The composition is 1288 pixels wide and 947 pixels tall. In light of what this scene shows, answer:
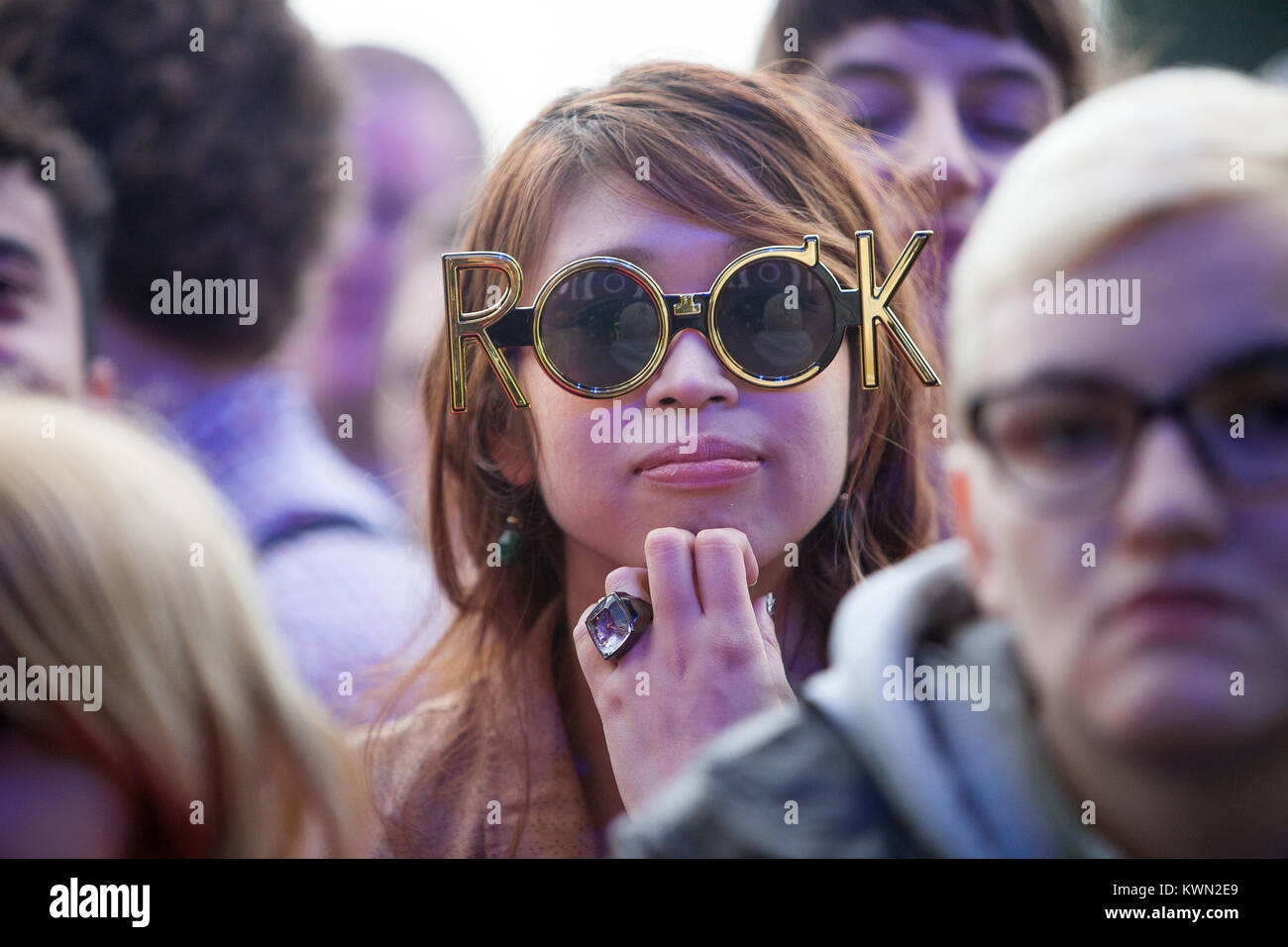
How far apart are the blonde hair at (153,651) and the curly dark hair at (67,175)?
22.7 inches

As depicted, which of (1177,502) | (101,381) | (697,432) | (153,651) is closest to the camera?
(1177,502)

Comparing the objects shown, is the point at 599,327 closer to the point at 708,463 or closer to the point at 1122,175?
the point at 708,463

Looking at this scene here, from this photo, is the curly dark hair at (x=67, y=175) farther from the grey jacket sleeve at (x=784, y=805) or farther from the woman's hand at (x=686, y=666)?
the grey jacket sleeve at (x=784, y=805)

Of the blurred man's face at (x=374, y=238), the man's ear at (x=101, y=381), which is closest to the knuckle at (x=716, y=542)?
the man's ear at (x=101, y=381)

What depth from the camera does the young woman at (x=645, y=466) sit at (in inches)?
51.7

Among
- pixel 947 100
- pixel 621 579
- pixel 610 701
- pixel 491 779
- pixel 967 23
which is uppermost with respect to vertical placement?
pixel 967 23

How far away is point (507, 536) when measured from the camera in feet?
4.96

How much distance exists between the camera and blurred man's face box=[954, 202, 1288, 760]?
958 mm

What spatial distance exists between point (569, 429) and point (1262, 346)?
0.74 meters

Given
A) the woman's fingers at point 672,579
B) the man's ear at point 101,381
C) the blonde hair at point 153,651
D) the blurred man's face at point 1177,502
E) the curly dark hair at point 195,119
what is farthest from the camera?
→ the curly dark hair at point 195,119

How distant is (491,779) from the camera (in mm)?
1481

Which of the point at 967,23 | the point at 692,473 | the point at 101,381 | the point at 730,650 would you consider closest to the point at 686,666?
the point at 730,650

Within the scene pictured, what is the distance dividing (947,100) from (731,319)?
477 millimetres

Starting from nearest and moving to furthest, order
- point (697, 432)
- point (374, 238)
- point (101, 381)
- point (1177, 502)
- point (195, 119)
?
point (1177, 502) < point (697, 432) < point (101, 381) < point (195, 119) < point (374, 238)
